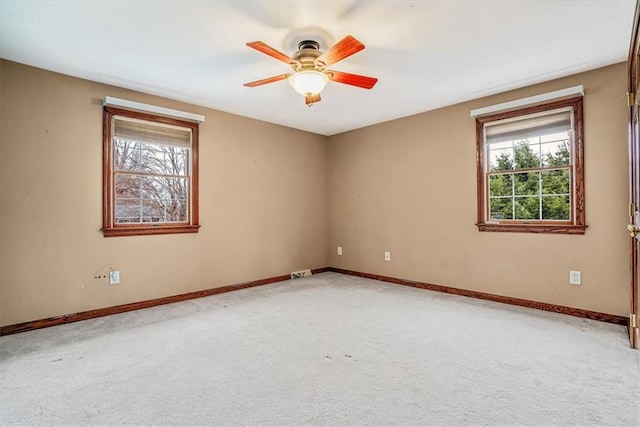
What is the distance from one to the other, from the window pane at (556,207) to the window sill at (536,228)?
132 millimetres

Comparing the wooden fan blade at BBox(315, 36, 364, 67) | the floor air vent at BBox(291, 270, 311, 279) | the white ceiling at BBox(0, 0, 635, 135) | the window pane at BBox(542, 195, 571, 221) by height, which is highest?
the white ceiling at BBox(0, 0, 635, 135)

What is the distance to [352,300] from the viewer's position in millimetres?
3764

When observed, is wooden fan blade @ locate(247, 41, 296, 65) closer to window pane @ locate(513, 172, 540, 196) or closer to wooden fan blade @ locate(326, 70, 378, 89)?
wooden fan blade @ locate(326, 70, 378, 89)

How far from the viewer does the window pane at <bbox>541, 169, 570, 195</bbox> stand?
329 centimetres

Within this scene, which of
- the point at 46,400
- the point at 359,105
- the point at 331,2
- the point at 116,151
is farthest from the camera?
the point at 359,105

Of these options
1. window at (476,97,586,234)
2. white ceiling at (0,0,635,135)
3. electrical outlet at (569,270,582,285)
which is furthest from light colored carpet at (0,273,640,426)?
white ceiling at (0,0,635,135)

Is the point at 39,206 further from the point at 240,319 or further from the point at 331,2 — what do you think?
the point at 331,2

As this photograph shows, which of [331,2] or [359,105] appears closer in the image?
[331,2]

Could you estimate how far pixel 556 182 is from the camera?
3.35 metres

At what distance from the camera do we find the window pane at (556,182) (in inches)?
129

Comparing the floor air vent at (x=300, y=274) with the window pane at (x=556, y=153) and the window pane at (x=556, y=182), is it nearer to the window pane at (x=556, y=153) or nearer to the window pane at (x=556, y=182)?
the window pane at (x=556, y=182)

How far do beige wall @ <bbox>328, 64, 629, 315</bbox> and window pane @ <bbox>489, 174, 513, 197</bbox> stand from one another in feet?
0.65

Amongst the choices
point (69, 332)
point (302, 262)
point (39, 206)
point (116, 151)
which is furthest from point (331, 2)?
point (302, 262)

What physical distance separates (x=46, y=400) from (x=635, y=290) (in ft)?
12.2
